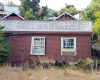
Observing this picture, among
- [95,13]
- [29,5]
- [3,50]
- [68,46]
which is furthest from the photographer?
[29,5]

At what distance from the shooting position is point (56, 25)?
11305 millimetres

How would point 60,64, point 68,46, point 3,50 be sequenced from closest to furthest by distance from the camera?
point 3,50
point 60,64
point 68,46

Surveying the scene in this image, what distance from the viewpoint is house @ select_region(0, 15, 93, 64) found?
11.1 m

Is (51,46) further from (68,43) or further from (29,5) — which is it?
(29,5)

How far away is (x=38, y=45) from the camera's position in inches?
445

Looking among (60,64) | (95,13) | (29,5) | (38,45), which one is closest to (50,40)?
(38,45)

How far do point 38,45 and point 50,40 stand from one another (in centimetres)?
114

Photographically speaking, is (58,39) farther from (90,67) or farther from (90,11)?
(90,11)

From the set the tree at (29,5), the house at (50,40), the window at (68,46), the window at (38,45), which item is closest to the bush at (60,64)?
the house at (50,40)

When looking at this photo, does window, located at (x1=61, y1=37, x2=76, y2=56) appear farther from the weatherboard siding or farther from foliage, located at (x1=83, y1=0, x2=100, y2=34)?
foliage, located at (x1=83, y1=0, x2=100, y2=34)

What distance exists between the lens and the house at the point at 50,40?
11109mm

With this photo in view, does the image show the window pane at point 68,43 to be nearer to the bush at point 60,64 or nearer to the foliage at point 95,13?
the bush at point 60,64

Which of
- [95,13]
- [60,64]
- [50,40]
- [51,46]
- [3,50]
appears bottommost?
[60,64]

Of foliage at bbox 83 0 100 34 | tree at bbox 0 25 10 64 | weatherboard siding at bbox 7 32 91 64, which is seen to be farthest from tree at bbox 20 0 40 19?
tree at bbox 0 25 10 64
